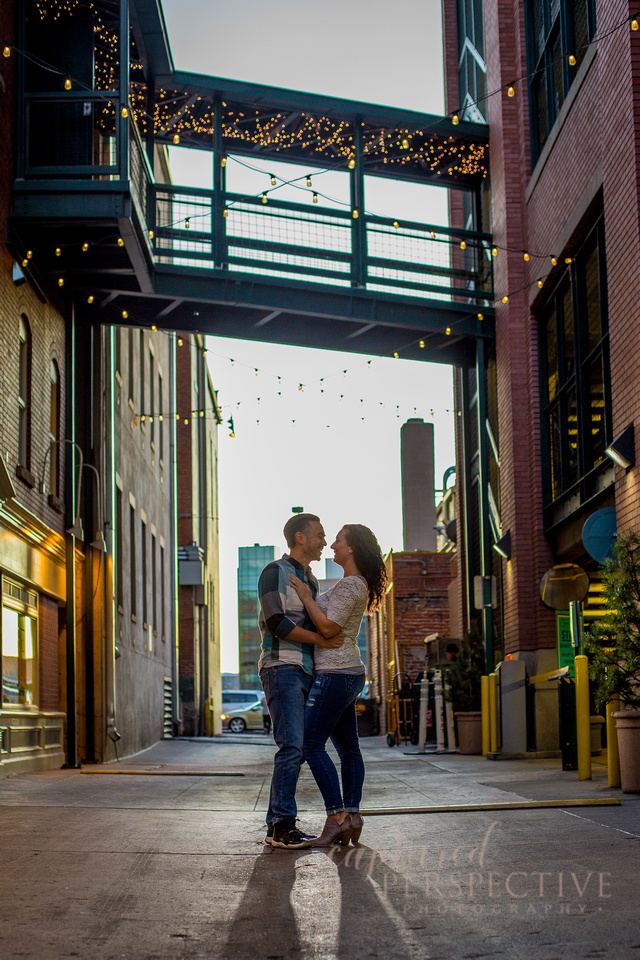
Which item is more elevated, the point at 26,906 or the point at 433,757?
the point at 26,906

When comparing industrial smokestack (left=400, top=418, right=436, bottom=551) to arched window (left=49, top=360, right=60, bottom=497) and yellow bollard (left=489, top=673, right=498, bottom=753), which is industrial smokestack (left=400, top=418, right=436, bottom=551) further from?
arched window (left=49, top=360, right=60, bottom=497)

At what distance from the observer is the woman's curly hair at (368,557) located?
20.6 feet

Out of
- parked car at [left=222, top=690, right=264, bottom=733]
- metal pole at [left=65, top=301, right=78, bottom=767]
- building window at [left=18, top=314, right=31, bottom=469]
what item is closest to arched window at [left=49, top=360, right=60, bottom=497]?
metal pole at [left=65, top=301, right=78, bottom=767]

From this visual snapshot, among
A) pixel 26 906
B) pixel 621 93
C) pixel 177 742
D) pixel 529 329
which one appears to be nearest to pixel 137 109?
pixel 529 329

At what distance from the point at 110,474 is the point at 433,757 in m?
6.70

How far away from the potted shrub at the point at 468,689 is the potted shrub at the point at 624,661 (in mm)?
9192

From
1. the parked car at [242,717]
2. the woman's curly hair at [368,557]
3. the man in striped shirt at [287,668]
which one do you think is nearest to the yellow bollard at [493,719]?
the woman's curly hair at [368,557]

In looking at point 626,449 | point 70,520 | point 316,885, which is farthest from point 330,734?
point 70,520

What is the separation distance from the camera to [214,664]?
4566 centimetres

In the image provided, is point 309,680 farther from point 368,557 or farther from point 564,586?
point 564,586

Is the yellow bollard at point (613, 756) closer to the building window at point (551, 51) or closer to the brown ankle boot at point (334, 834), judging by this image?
the brown ankle boot at point (334, 834)

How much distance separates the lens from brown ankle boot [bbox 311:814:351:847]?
19.4ft

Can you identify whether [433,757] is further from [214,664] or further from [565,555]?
[214,664]

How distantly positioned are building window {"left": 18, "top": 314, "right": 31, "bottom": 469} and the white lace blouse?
30.0 ft
